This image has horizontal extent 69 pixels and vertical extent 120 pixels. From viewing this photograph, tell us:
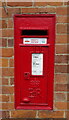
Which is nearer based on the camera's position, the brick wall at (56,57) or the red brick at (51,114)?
the brick wall at (56,57)

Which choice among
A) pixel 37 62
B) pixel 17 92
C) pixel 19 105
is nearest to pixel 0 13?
pixel 37 62

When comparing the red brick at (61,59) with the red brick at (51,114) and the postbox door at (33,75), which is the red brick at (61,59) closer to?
the postbox door at (33,75)

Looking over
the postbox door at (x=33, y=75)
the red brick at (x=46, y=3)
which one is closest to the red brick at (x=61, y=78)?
the postbox door at (x=33, y=75)

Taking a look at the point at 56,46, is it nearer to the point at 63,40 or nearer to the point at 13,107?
the point at 63,40

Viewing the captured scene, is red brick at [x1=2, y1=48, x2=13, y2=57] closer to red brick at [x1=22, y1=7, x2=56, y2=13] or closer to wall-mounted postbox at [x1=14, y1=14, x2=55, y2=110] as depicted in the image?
wall-mounted postbox at [x1=14, y1=14, x2=55, y2=110]

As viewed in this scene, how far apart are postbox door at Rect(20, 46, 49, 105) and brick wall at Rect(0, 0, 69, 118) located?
136mm

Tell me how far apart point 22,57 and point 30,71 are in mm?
205

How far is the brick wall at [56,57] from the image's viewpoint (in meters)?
2.21

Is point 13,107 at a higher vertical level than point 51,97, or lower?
lower

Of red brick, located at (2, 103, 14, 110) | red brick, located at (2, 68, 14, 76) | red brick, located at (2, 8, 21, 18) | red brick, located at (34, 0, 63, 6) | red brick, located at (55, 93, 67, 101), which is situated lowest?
red brick, located at (2, 103, 14, 110)

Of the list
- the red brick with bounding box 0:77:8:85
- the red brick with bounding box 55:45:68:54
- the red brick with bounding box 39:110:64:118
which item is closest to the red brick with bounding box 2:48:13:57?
the red brick with bounding box 0:77:8:85

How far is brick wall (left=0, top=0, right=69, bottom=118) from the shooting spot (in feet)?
7.23

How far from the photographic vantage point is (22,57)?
2.22 meters

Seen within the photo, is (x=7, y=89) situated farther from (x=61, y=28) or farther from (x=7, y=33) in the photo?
(x=61, y=28)
